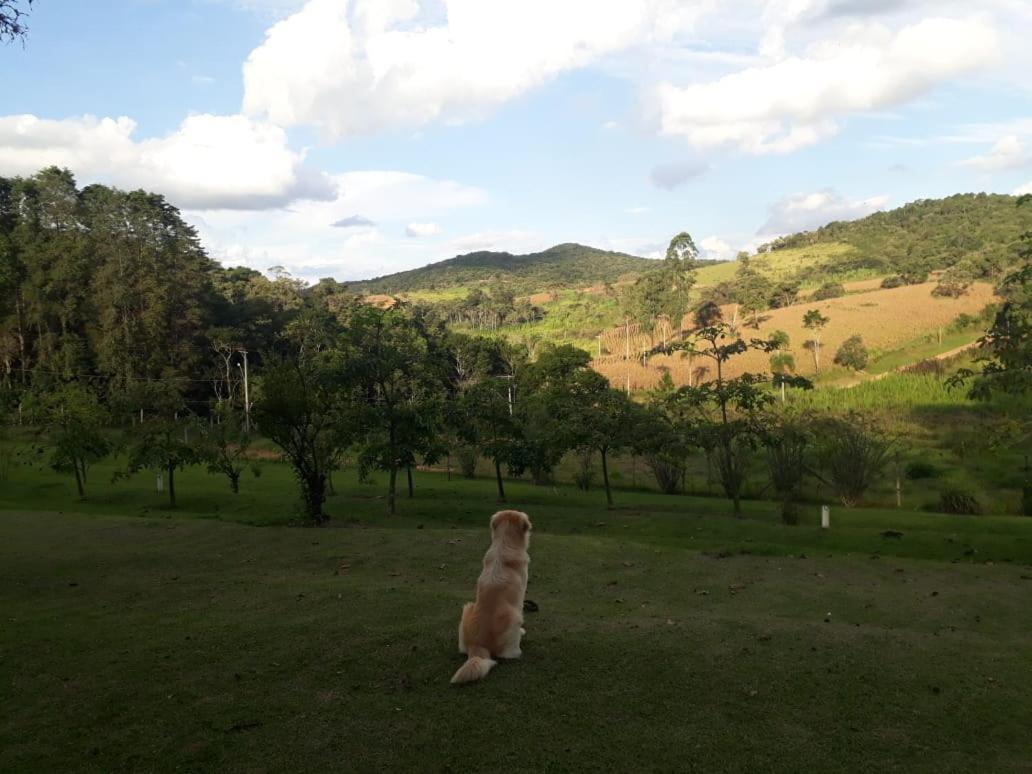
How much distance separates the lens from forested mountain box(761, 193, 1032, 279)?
284ft

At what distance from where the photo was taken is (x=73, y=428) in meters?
20.9

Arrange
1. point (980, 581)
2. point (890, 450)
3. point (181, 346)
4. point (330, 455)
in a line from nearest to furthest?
1. point (980, 581)
2. point (330, 455)
3. point (890, 450)
4. point (181, 346)

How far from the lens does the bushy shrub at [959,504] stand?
17.4m

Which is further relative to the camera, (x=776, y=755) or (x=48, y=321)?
(x=48, y=321)

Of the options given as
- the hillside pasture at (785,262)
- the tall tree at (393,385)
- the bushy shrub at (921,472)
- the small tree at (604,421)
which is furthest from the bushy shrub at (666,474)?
the hillside pasture at (785,262)

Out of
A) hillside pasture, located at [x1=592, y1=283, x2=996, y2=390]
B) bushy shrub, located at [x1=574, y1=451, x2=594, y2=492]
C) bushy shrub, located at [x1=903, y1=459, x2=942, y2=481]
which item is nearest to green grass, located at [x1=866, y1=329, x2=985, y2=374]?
hillside pasture, located at [x1=592, y1=283, x2=996, y2=390]

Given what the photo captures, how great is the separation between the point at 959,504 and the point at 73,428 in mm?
23158

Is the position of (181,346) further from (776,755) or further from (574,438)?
(776,755)

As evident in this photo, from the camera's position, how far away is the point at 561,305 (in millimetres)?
113250

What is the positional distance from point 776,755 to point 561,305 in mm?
109727

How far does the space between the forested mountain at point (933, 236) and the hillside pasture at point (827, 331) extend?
7.66 metres

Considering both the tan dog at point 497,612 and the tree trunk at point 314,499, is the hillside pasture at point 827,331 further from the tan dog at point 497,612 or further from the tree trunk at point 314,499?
the tan dog at point 497,612

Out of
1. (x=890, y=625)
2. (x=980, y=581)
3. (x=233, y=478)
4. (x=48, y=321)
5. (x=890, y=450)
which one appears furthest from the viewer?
(x=48, y=321)

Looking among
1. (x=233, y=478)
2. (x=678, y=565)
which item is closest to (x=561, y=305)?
(x=233, y=478)
